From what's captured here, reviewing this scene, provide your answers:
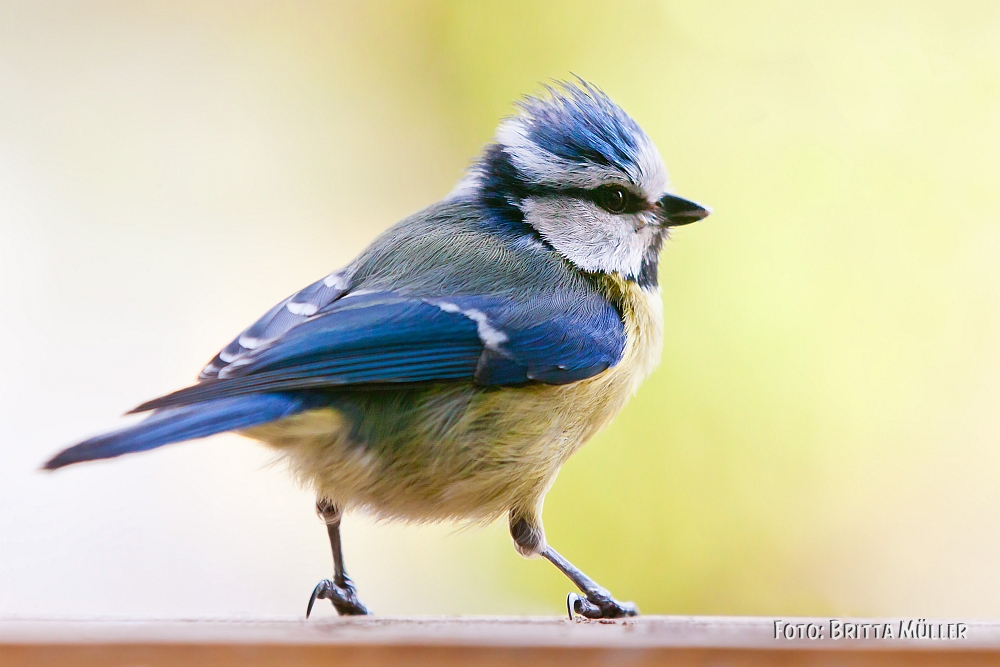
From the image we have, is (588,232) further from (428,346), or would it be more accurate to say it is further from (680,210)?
(428,346)

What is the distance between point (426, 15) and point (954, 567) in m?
1.84

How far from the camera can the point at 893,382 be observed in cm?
221


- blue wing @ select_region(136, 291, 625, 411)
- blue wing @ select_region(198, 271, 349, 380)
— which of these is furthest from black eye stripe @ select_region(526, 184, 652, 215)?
blue wing @ select_region(198, 271, 349, 380)

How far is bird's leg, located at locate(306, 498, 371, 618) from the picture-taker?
1549 mm

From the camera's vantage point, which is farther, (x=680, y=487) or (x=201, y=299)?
(x=201, y=299)

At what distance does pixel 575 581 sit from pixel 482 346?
449 millimetres

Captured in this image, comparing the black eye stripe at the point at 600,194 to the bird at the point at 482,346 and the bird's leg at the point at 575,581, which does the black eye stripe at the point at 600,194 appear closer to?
the bird at the point at 482,346

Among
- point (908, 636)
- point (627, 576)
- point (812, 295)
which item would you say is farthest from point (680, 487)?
A: point (908, 636)

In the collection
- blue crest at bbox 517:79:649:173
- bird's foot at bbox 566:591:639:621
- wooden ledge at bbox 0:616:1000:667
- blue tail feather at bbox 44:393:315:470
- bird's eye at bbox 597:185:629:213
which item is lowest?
bird's foot at bbox 566:591:639:621

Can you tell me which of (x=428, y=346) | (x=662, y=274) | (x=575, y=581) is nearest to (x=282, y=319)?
(x=428, y=346)

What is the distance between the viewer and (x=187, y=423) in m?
1.09

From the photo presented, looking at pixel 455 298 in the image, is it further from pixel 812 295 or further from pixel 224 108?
pixel 224 108

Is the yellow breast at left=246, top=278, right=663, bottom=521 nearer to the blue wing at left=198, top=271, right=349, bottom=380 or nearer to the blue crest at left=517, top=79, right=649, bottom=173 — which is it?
the blue wing at left=198, top=271, right=349, bottom=380

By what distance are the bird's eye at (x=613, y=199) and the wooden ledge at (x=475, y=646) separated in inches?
31.7
